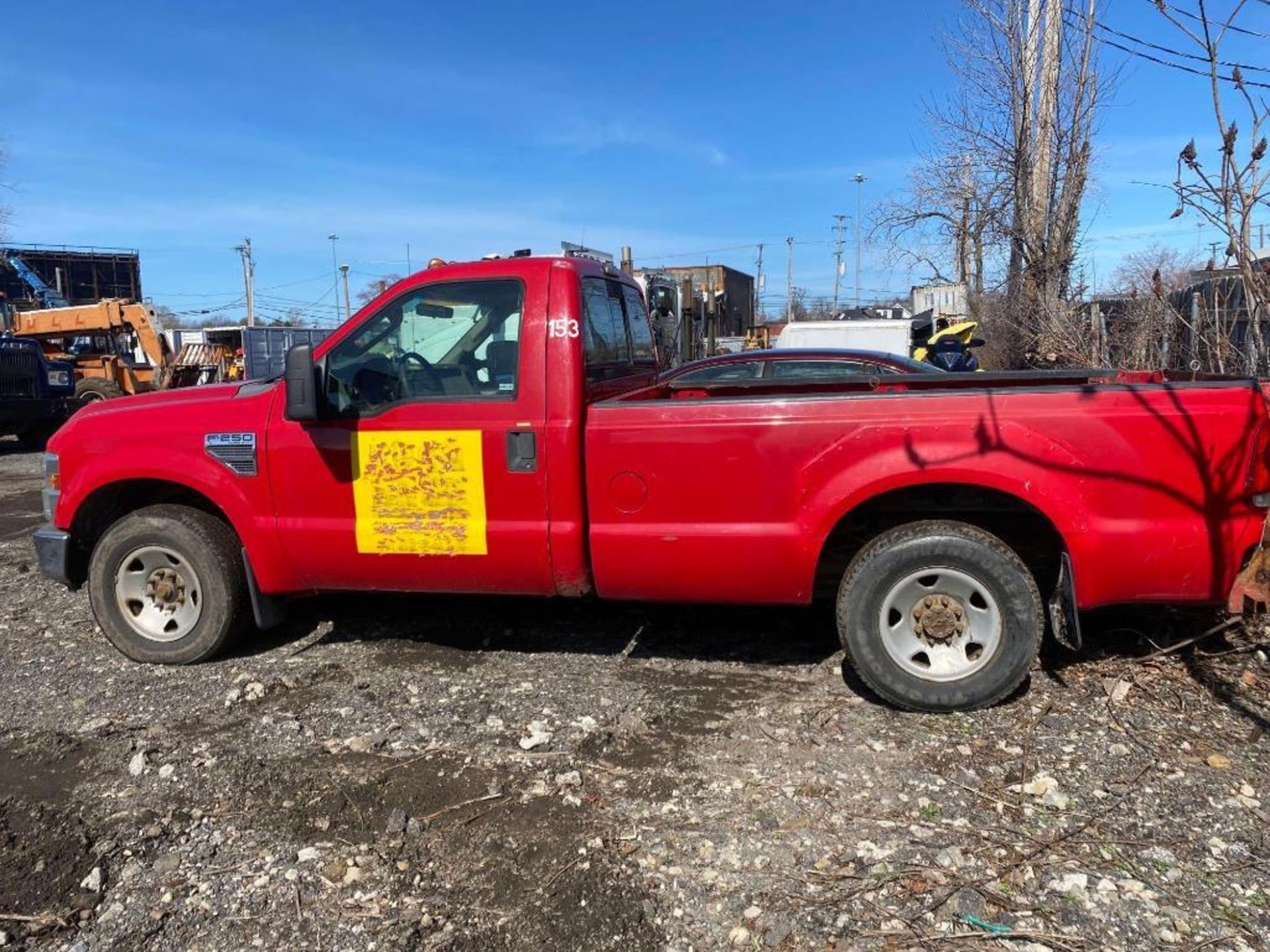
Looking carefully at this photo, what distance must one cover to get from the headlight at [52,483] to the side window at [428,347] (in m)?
1.75

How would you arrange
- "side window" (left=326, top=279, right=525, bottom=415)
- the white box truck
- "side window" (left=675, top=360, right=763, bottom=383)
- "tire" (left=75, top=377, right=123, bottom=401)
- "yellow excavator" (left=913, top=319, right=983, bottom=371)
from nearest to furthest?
"side window" (left=326, top=279, right=525, bottom=415)
"side window" (left=675, top=360, right=763, bottom=383)
"yellow excavator" (left=913, top=319, right=983, bottom=371)
the white box truck
"tire" (left=75, top=377, right=123, bottom=401)

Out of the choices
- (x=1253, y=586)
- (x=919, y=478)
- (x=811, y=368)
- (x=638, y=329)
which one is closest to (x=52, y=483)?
(x=638, y=329)

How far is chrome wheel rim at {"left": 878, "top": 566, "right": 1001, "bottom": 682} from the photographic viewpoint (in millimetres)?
3873

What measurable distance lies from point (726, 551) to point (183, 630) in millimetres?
2919

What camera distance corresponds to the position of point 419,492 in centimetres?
425

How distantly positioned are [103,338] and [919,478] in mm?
22774

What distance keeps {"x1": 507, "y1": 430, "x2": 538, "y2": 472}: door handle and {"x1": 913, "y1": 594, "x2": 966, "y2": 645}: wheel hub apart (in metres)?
1.81

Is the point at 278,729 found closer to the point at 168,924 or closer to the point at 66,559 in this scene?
the point at 168,924

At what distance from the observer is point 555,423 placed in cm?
407

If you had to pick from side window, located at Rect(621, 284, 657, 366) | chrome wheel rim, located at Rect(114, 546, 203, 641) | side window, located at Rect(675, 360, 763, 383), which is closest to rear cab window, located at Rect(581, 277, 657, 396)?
side window, located at Rect(621, 284, 657, 366)

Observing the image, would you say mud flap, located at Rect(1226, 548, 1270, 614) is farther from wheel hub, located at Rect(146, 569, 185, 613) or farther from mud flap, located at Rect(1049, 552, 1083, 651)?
wheel hub, located at Rect(146, 569, 185, 613)

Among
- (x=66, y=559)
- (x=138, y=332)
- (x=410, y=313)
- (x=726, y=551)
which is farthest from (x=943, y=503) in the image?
(x=138, y=332)

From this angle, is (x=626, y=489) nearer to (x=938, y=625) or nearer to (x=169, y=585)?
(x=938, y=625)

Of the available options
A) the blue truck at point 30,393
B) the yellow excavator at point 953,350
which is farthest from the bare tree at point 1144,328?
the blue truck at point 30,393
